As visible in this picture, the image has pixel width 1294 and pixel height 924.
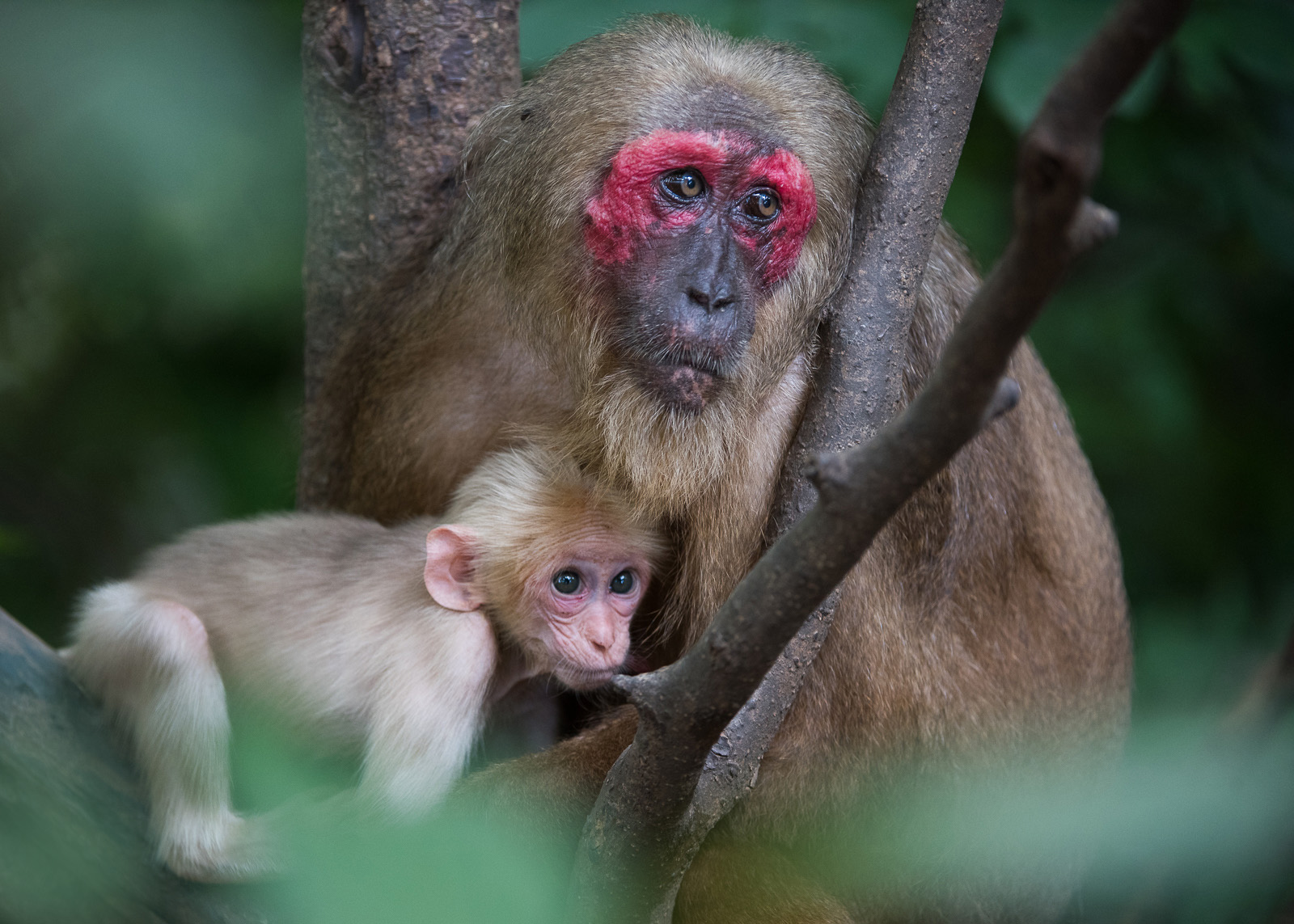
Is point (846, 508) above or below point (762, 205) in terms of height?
above

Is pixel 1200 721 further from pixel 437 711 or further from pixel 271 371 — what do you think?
pixel 271 371

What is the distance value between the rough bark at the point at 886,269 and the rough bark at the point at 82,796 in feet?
4.58

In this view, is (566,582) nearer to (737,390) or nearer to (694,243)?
(737,390)

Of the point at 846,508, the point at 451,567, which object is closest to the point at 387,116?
the point at 451,567

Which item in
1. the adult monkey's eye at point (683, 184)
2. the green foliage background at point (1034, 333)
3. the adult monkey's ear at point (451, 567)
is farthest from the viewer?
the green foliage background at point (1034, 333)

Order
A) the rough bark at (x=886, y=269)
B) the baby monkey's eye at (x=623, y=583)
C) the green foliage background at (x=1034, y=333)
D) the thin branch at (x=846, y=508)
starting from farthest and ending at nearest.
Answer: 1. the green foliage background at (x=1034, y=333)
2. the baby monkey's eye at (x=623, y=583)
3. the rough bark at (x=886, y=269)
4. the thin branch at (x=846, y=508)

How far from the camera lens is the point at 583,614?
10.3 feet

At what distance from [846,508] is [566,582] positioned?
158 cm

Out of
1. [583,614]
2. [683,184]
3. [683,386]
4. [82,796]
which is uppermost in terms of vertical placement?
[683,184]

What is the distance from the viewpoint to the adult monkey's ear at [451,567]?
10.1ft

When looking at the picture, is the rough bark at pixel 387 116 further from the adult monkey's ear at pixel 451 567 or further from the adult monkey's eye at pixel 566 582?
the adult monkey's eye at pixel 566 582

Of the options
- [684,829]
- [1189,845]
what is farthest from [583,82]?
[1189,845]

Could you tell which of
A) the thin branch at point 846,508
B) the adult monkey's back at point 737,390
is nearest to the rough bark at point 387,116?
the adult monkey's back at point 737,390

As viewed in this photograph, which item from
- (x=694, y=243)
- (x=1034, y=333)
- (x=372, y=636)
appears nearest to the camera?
(x=694, y=243)
